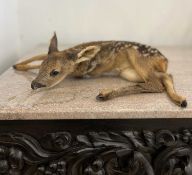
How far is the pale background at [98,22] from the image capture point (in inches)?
50.0

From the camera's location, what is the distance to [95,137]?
0.68m

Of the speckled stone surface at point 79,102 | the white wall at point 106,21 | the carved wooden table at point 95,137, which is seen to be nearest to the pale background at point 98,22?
the white wall at point 106,21

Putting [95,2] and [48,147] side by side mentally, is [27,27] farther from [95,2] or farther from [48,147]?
[48,147]

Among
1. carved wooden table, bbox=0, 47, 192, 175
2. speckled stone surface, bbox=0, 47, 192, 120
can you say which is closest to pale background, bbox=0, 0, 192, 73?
speckled stone surface, bbox=0, 47, 192, 120

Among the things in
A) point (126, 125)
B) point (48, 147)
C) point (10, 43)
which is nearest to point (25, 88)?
point (48, 147)

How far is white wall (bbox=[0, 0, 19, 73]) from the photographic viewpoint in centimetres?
112

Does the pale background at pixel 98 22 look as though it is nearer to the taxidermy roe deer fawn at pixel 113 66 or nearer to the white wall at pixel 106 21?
the white wall at pixel 106 21

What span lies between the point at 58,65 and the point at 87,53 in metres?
0.08

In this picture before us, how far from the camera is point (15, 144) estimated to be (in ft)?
2.26

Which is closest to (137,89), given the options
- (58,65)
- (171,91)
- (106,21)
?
(171,91)

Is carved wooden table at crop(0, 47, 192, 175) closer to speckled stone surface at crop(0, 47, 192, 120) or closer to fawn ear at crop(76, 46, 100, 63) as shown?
speckled stone surface at crop(0, 47, 192, 120)

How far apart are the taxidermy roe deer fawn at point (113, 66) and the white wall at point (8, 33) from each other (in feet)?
1.24

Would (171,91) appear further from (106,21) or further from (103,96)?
(106,21)

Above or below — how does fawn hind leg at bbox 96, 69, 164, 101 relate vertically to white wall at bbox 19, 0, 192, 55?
below
